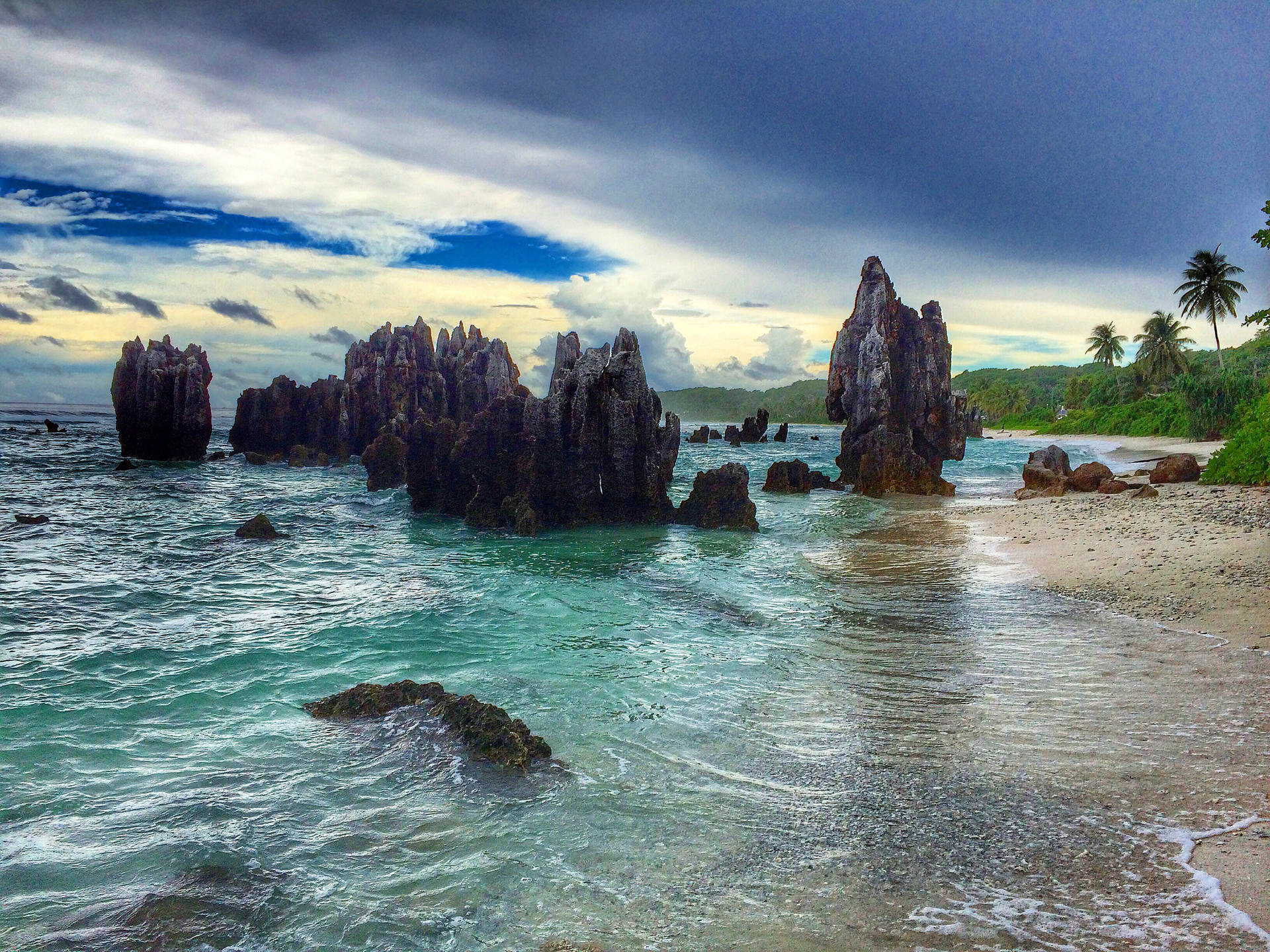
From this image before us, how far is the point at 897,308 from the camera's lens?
41.6 m

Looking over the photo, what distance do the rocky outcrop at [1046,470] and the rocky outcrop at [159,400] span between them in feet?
165

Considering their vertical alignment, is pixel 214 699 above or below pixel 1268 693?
below

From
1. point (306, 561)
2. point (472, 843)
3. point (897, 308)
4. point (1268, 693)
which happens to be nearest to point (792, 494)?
point (897, 308)

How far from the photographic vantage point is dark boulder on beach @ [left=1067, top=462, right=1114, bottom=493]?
28531mm

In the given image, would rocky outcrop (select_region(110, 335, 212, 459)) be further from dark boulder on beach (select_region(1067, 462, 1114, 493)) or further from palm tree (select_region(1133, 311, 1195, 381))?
palm tree (select_region(1133, 311, 1195, 381))

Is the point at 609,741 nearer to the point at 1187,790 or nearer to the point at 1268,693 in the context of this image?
the point at 1187,790

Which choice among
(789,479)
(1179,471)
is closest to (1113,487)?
(1179,471)

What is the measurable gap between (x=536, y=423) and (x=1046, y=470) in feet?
72.2

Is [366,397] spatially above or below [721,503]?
above

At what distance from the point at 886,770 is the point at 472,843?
3737mm

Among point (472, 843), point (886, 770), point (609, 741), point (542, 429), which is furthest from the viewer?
point (542, 429)

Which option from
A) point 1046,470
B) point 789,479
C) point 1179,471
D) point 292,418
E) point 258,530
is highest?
point 292,418

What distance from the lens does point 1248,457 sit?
943 inches

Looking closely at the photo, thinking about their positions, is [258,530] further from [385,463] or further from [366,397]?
[366,397]
